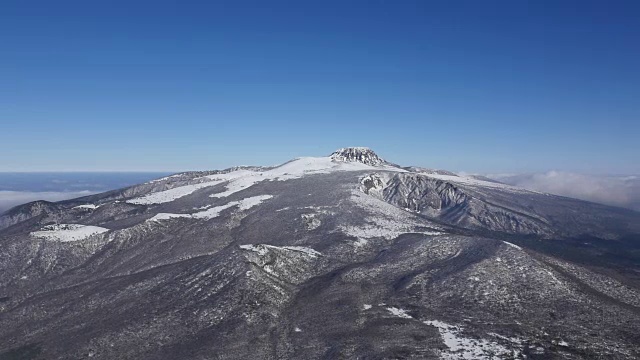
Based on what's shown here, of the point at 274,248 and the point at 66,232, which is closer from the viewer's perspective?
the point at 274,248

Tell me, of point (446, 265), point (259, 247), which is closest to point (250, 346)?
point (259, 247)

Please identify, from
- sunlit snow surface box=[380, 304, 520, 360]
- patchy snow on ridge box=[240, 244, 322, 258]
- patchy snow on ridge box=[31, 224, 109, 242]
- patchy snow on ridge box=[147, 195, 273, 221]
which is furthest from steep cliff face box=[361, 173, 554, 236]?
sunlit snow surface box=[380, 304, 520, 360]

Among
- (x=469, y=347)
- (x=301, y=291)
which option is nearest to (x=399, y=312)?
(x=469, y=347)

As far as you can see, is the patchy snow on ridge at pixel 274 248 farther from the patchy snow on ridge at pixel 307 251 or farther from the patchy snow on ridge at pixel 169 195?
the patchy snow on ridge at pixel 169 195

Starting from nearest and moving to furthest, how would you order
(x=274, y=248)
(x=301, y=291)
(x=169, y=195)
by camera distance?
(x=301, y=291) < (x=274, y=248) < (x=169, y=195)

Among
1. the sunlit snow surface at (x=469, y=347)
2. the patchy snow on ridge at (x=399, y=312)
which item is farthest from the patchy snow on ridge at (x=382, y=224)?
the sunlit snow surface at (x=469, y=347)

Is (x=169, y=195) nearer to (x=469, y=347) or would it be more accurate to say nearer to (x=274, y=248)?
(x=274, y=248)

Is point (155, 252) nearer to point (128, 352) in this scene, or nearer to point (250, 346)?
point (128, 352)
